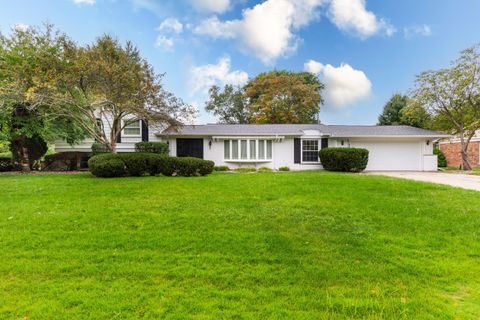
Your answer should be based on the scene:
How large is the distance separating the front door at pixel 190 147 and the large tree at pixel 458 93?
15.2 meters

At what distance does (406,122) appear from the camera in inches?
1055

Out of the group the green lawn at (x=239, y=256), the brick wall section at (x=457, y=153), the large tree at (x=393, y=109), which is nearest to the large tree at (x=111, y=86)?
the green lawn at (x=239, y=256)

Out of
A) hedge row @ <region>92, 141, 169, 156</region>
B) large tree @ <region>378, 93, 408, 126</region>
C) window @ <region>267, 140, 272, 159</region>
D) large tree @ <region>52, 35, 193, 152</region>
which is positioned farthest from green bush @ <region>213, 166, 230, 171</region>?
large tree @ <region>378, 93, 408, 126</region>

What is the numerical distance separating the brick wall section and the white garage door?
7.56 m

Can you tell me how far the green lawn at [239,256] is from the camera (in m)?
2.65

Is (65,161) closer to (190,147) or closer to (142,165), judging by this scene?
(190,147)

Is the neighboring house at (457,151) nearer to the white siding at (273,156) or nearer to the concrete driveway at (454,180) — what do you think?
the concrete driveway at (454,180)

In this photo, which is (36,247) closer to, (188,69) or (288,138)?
(188,69)

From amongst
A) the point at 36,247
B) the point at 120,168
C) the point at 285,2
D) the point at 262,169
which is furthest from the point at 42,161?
the point at 285,2

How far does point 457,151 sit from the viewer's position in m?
22.2

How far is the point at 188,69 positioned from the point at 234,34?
11.4ft

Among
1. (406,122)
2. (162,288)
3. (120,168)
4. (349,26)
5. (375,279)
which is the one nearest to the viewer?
(162,288)

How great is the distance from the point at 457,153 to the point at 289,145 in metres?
16.2

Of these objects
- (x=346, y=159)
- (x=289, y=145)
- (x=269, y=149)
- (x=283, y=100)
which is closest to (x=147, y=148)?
(x=269, y=149)
